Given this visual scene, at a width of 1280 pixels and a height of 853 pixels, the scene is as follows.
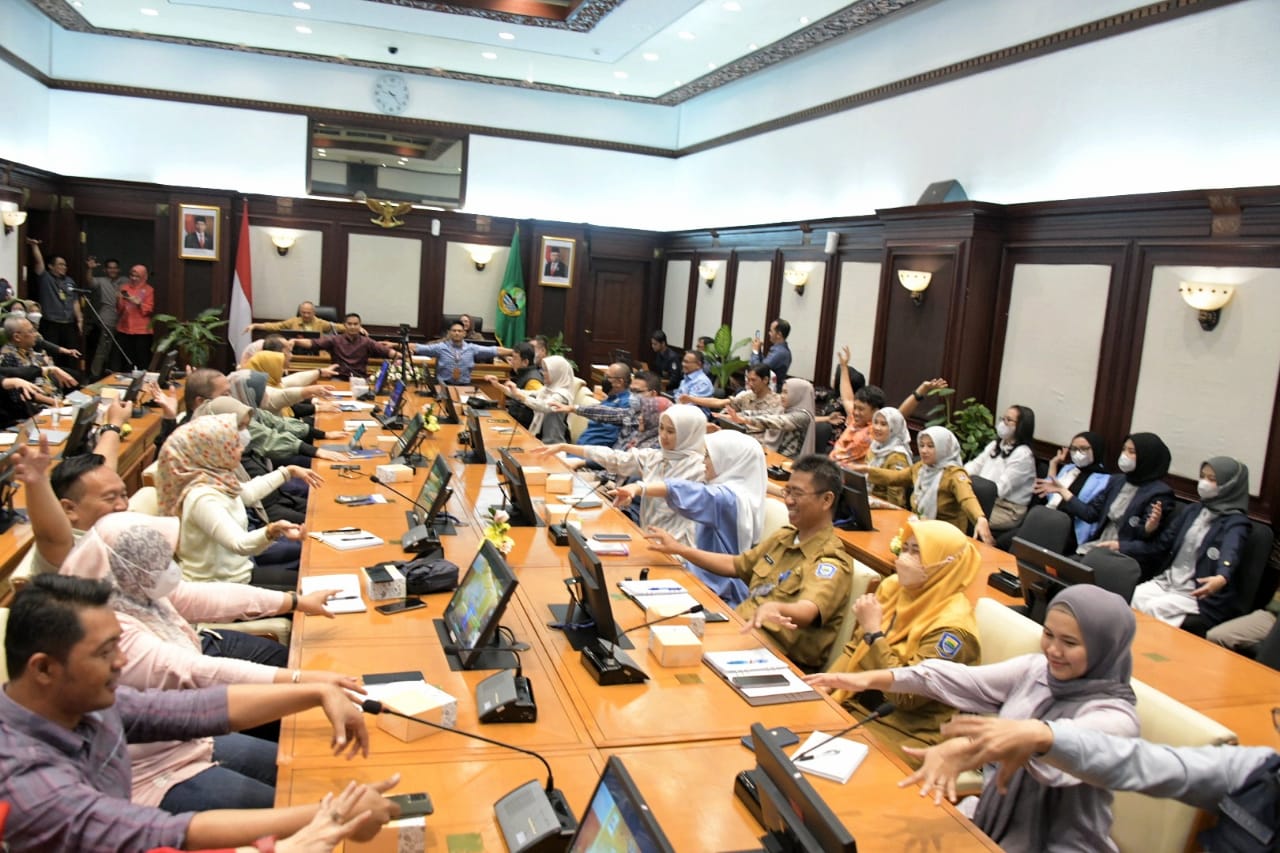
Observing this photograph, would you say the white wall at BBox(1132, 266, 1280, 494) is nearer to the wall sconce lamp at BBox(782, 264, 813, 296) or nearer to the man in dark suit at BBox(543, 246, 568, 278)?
the wall sconce lamp at BBox(782, 264, 813, 296)

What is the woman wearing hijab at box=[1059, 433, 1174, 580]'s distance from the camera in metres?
5.43

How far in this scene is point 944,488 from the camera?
5.45m

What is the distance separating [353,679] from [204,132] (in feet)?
42.2

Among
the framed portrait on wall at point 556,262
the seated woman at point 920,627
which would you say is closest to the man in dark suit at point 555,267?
the framed portrait on wall at point 556,262

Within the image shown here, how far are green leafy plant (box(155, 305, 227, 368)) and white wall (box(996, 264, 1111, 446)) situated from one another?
959 cm

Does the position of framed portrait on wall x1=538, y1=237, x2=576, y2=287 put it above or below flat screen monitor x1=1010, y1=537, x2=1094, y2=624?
above

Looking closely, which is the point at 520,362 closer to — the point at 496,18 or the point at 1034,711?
the point at 496,18

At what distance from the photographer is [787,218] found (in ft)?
36.8

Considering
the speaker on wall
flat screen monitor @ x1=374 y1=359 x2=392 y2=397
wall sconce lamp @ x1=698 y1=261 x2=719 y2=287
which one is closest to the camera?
the speaker on wall

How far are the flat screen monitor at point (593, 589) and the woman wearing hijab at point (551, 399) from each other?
183 inches

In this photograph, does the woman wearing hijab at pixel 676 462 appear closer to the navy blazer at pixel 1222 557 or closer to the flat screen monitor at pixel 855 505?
the flat screen monitor at pixel 855 505

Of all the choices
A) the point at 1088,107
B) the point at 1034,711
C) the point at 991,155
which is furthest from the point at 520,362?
the point at 1034,711

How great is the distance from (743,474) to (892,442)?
7.63ft

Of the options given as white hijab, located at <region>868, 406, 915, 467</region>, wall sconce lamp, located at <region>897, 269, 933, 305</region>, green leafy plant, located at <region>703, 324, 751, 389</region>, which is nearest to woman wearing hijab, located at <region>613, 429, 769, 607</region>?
white hijab, located at <region>868, 406, 915, 467</region>
